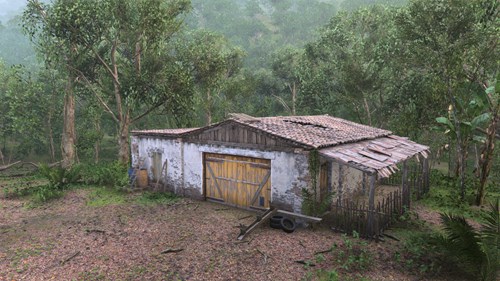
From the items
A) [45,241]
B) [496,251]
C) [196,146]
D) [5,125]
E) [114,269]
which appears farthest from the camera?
[5,125]

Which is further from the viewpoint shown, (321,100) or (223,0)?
(223,0)

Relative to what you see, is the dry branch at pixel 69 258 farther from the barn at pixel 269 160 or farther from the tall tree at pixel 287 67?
the tall tree at pixel 287 67

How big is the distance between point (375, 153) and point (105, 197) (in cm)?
1214

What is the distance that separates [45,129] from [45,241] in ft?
83.5

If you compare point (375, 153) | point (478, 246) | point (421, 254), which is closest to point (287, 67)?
point (375, 153)

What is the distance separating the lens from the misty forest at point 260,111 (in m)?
8.24

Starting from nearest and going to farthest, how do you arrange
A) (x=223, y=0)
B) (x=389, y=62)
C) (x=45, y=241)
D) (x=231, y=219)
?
(x=45, y=241) < (x=231, y=219) < (x=389, y=62) < (x=223, y=0)

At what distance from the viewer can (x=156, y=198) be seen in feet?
49.2

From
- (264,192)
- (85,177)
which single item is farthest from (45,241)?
(85,177)

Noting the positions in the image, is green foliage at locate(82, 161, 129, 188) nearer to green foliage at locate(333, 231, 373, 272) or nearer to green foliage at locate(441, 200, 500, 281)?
green foliage at locate(333, 231, 373, 272)

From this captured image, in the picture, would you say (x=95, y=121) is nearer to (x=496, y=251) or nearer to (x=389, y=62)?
(x=389, y=62)

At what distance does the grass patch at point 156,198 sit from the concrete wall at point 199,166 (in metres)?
0.47

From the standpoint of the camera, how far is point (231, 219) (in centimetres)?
1194

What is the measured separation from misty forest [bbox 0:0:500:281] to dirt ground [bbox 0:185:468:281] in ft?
0.21
